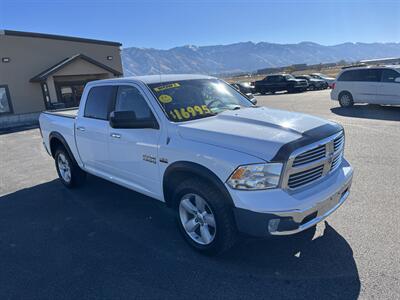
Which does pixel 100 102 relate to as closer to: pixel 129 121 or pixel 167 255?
pixel 129 121

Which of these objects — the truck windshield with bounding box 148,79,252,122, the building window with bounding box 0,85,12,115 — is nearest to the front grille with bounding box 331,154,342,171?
the truck windshield with bounding box 148,79,252,122

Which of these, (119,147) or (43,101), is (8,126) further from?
(119,147)

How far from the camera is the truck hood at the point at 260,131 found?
2.93 m

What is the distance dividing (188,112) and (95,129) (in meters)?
1.68

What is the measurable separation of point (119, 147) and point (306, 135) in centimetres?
243

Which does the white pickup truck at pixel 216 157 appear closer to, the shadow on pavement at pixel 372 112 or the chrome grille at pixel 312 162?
the chrome grille at pixel 312 162

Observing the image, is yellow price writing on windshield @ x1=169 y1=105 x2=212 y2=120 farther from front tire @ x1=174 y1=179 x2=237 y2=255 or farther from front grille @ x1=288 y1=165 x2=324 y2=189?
front grille @ x1=288 y1=165 x2=324 y2=189

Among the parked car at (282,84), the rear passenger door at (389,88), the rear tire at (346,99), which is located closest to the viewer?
the rear passenger door at (389,88)

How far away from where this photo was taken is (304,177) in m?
3.11

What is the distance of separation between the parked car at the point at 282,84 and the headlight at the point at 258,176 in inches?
1012

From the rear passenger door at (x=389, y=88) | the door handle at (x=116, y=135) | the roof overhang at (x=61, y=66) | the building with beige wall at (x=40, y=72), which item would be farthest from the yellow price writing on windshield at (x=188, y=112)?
the roof overhang at (x=61, y=66)

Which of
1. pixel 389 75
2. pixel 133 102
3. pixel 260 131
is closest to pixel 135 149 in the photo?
pixel 133 102

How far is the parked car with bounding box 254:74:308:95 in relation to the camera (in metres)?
27.1

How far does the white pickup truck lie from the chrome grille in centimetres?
1
